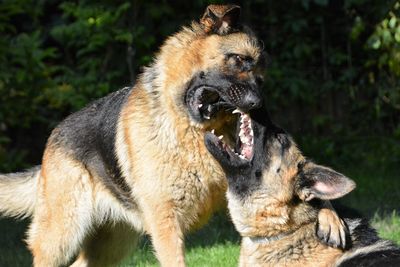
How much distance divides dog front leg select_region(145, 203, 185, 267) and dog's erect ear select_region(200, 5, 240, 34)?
1.29 m

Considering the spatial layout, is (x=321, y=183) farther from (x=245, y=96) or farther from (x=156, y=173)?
(x=156, y=173)

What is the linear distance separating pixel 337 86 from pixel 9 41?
5.05 metres

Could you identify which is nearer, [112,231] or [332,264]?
[332,264]

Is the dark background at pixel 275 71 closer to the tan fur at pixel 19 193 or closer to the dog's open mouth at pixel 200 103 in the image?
the tan fur at pixel 19 193

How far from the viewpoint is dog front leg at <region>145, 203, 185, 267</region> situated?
629 cm

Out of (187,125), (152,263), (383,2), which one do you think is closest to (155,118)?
(187,125)

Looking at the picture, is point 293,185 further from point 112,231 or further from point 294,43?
point 294,43

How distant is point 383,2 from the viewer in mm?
12156

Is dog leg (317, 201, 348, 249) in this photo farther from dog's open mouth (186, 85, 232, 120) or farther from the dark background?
the dark background

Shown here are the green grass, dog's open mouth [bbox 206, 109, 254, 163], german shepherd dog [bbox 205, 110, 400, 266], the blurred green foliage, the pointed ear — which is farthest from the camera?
Result: the blurred green foliage

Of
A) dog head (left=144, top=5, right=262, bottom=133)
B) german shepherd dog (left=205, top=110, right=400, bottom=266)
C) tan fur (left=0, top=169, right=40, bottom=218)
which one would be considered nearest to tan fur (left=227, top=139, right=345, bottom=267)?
german shepherd dog (left=205, top=110, right=400, bottom=266)

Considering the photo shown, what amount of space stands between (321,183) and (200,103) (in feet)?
4.53

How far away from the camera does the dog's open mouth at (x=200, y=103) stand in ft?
20.8

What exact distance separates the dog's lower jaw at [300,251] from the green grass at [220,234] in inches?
61.9
